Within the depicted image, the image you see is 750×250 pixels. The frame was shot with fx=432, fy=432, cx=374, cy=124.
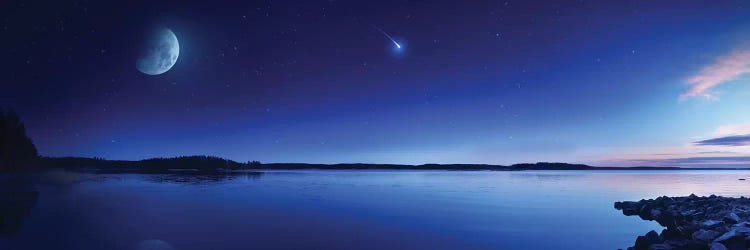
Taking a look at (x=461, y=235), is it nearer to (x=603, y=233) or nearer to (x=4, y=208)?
(x=603, y=233)

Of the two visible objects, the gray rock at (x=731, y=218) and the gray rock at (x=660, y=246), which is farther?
the gray rock at (x=731, y=218)

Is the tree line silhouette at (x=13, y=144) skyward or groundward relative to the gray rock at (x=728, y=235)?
skyward

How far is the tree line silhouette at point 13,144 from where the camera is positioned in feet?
262

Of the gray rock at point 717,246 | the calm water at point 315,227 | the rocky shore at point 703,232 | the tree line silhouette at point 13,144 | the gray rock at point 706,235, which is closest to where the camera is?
the gray rock at point 717,246

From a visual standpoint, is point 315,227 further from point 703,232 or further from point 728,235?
point 728,235

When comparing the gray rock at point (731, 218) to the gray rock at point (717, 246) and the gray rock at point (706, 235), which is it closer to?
the gray rock at point (706, 235)

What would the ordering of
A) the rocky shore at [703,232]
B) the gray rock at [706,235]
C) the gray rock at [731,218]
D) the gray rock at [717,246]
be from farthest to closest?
the gray rock at [731,218] → the gray rock at [706,235] → the rocky shore at [703,232] → the gray rock at [717,246]

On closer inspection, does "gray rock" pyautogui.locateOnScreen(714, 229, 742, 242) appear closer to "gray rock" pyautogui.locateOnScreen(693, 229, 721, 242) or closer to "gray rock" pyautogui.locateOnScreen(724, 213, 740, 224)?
"gray rock" pyautogui.locateOnScreen(693, 229, 721, 242)

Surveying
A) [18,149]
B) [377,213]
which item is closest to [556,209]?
[377,213]

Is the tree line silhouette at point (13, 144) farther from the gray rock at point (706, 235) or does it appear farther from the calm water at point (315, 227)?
the gray rock at point (706, 235)

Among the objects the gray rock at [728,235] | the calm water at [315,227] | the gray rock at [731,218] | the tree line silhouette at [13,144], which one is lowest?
the calm water at [315,227]

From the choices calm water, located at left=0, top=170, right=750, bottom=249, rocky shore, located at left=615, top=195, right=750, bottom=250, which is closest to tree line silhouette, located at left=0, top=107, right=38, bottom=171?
calm water, located at left=0, top=170, right=750, bottom=249

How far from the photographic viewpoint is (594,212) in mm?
27953

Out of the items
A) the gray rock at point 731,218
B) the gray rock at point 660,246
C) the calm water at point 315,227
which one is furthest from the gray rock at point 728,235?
the gray rock at point 731,218
